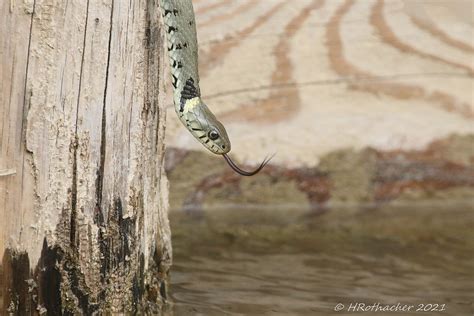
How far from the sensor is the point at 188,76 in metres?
4.84

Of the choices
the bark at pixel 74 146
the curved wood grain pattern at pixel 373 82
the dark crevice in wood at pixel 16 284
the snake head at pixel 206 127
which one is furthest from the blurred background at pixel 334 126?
the dark crevice in wood at pixel 16 284

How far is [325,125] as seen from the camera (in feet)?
21.6

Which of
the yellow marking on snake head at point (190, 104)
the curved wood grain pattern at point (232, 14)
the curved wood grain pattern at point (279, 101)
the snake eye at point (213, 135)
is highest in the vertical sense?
the curved wood grain pattern at point (232, 14)

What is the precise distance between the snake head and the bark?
1.00m

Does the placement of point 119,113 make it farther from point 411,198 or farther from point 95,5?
point 411,198

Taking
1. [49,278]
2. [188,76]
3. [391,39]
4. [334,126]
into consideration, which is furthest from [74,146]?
[391,39]

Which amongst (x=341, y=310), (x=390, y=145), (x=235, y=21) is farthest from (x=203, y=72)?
(x=341, y=310)

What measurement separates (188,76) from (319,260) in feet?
5.03

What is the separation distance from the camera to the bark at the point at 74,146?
3795 millimetres

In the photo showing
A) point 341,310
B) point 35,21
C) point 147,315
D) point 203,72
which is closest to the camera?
point 35,21

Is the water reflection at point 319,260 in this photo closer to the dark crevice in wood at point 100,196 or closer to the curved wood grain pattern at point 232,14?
the dark crevice in wood at point 100,196

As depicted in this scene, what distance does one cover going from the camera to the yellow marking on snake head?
4.99 m

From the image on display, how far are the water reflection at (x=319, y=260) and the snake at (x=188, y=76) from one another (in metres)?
0.69

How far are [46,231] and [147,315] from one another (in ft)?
2.14
